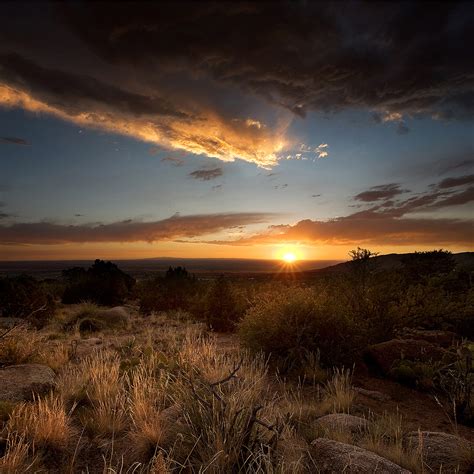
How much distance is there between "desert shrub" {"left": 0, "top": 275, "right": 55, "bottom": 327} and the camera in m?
19.9

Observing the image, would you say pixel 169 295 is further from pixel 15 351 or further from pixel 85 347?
pixel 15 351

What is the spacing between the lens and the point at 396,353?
34.3 feet

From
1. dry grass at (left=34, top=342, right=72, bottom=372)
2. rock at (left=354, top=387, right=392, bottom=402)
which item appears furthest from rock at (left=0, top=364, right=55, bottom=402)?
rock at (left=354, top=387, right=392, bottom=402)

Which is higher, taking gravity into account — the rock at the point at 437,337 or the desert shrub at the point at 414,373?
the rock at the point at 437,337

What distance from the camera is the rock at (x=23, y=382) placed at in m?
6.41

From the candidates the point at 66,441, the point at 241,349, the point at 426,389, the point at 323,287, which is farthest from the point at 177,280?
the point at 66,441

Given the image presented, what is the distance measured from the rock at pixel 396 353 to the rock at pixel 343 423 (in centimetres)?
470

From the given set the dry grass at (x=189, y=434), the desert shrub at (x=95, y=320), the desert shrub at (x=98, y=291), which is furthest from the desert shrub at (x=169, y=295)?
the dry grass at (x=189, y=434)

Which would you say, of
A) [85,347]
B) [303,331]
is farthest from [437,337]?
[85,347]

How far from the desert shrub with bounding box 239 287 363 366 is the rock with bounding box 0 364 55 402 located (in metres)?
5.17

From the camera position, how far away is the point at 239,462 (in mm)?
4309

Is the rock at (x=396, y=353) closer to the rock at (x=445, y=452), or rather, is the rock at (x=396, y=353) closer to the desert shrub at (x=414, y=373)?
the desert shrub at (x=414, y=373)

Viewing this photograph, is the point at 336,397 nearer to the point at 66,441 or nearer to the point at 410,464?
the point at 410,464

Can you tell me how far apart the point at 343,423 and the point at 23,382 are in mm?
5430
